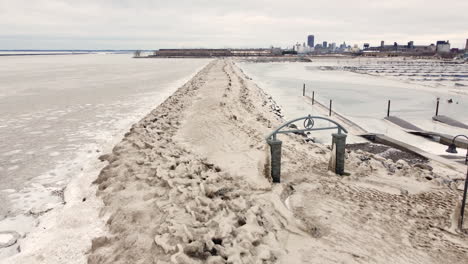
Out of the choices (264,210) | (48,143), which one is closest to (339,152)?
(264,210)

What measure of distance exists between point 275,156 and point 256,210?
197 cm

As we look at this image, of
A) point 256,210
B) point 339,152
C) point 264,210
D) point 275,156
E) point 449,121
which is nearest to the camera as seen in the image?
point 256,210

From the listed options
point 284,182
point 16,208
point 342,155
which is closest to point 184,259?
point 284,182

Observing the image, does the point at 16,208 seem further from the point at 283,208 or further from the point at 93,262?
the point at 283,208

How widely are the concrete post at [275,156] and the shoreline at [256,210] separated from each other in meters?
0.24

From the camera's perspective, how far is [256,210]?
6.34 metres

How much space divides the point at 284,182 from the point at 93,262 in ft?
15.7

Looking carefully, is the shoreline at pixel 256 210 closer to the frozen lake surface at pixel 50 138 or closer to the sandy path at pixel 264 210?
the sandy path at pixel 264 210

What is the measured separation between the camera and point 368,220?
6.29m

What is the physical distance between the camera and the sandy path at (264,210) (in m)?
5.13

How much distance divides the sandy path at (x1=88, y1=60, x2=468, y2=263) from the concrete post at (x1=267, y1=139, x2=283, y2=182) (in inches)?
12.1

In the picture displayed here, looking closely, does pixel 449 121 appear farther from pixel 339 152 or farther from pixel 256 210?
pixel 256 210

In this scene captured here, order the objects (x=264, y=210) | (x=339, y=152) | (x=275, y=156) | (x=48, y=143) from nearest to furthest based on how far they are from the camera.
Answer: (x=264, y=210) < (x=275, y=156) < (x=339, y=152) < (x=48, y=143)

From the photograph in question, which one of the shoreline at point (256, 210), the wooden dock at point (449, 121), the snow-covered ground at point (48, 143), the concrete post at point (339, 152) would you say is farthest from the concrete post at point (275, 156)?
the wooden dock at point (449, 121)
